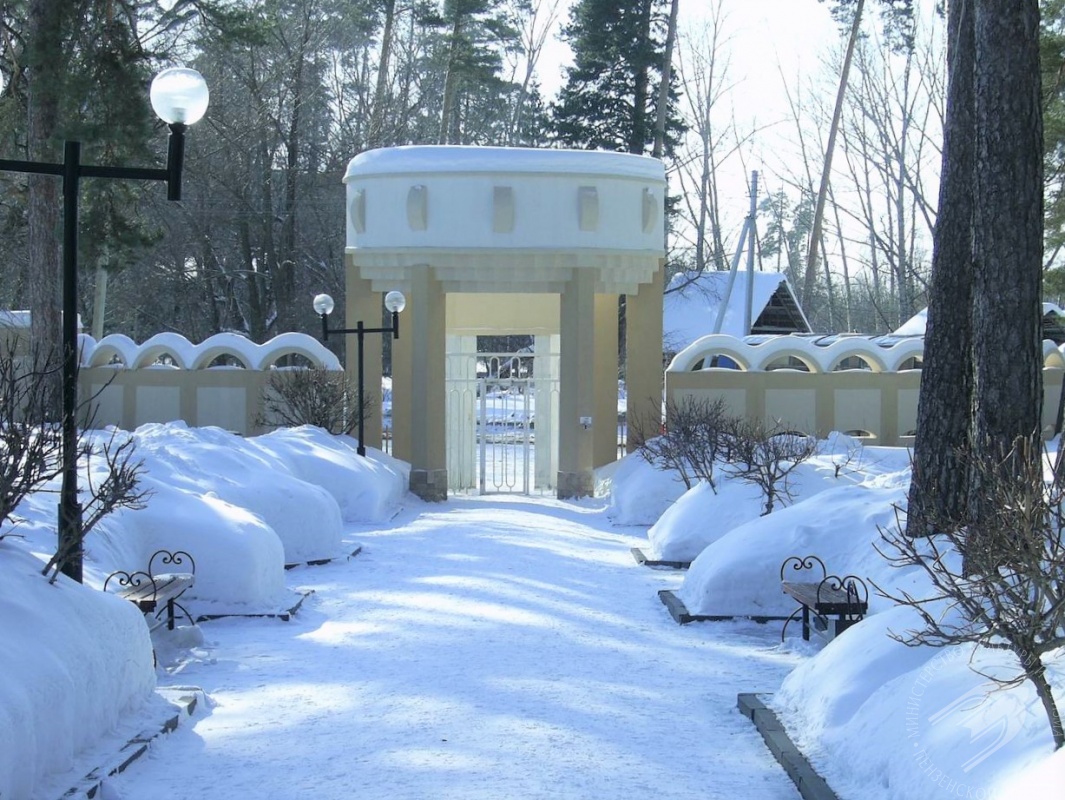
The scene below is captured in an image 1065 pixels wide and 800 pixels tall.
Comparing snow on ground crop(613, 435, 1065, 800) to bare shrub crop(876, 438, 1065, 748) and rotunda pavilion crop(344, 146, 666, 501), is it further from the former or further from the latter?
rotunda pavilion crop(344, 146, 666, 501)

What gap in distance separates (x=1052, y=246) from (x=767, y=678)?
15.5 m

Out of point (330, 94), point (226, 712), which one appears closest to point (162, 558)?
point (226, 712)

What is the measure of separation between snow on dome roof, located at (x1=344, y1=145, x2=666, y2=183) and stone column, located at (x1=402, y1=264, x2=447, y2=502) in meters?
1.51

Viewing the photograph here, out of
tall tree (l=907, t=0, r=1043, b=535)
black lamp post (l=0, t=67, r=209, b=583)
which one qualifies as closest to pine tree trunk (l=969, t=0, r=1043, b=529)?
tall tree (l=907, t=0, r=1043, b=535)

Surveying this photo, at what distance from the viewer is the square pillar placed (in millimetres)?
21094

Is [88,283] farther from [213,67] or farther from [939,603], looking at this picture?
[939,603]

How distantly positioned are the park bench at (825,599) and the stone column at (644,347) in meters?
11.0

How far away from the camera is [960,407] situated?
9727 mm

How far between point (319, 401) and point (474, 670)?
12.3 metres

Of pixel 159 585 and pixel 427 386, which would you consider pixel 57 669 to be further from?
pixel 427 386

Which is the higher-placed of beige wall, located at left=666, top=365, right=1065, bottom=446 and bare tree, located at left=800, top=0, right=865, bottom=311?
bare tree, located at left=800, top=0, right=865, bottom=311

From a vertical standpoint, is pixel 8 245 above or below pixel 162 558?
above

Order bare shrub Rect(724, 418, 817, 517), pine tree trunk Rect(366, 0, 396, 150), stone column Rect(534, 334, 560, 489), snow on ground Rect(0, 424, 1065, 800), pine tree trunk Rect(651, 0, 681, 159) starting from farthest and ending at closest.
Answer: pine tree trunk Rect(366, 0, 396, 150)
pine tree trunk Rect(651, 0, 681, 159)
stone column Rect(534, 334, 560, 489)
bare shrub Rect(724, 418, 817, 517)
snow on ground Rect(0, 424, 1065, 800)

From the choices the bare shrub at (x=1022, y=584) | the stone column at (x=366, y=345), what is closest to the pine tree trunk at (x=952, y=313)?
the bare shrub at (x=1022, y=584)
